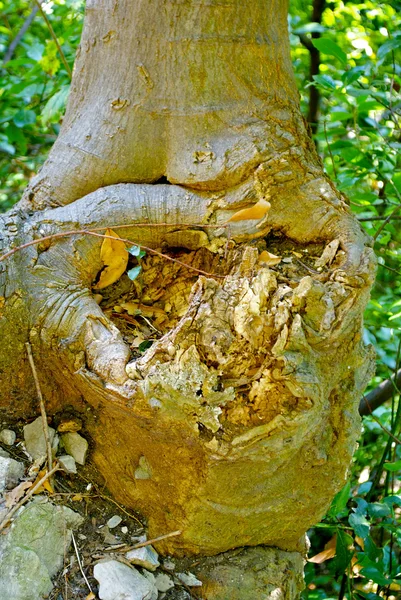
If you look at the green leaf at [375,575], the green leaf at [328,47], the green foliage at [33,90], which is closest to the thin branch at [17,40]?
the green foliage at [33,90]

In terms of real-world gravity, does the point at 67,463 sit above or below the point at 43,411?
below

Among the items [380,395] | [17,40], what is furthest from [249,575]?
[17,40]

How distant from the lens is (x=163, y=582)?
4.00ft

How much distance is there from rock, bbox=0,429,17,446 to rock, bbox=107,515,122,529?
10.5 inches

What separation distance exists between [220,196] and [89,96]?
0.44 meters

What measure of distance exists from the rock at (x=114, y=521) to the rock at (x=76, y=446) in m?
0.13

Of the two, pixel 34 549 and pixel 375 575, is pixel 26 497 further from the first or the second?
pixel 375 575

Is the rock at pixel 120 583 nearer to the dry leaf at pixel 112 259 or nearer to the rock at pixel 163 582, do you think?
the rock at pixel 163 582

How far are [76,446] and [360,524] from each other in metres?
0.87

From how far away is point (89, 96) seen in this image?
1499 millimetres

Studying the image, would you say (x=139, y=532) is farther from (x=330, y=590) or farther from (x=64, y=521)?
(x=330, y=590)

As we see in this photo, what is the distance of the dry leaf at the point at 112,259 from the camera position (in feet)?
4.42

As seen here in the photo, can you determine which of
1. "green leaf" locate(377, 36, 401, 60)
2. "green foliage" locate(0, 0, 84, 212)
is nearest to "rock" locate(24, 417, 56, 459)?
"green foliage" locate(0, 0, 84, 212)

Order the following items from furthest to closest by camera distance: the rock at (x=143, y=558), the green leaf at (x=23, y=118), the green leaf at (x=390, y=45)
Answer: the green leaf at (x=23, y=118), the green leaf at (x=390, y=45), the rock at (x=143, y=558)
